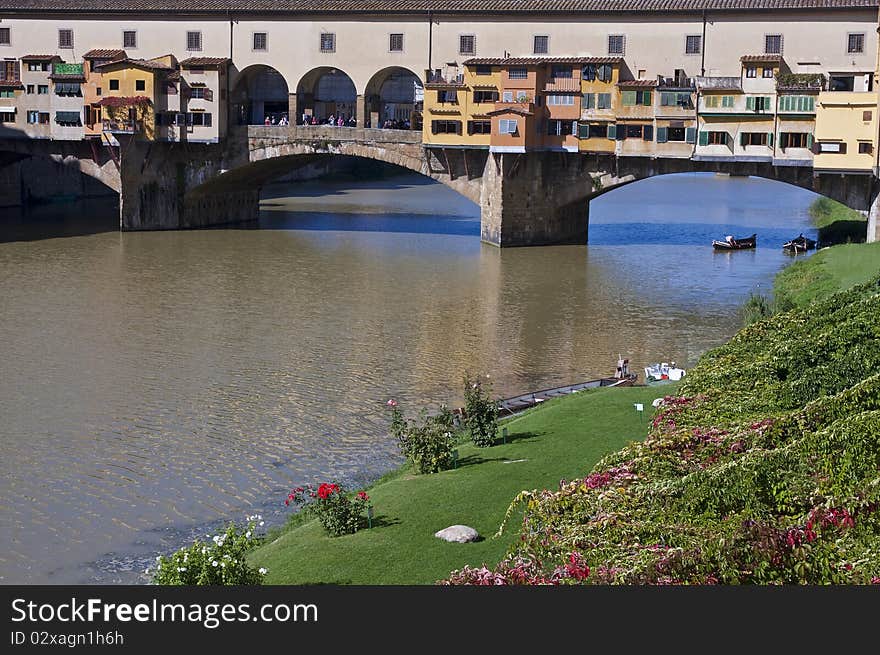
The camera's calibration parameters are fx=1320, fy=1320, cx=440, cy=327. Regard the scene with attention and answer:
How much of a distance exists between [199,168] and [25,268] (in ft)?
44.6

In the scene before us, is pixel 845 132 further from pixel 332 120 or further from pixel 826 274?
pixel 332 120

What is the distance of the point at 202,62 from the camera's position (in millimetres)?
53281

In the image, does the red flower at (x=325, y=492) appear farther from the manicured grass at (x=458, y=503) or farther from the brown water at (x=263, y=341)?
the brown water at (x=263, y=341)

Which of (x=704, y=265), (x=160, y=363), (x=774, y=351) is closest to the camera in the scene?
(x=774, y=351)

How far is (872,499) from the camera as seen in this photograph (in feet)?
40.9

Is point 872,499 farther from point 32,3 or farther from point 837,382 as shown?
point 32,3

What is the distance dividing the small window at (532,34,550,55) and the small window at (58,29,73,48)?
20.1 m

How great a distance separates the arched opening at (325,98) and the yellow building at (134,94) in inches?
217

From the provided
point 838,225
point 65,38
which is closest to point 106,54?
point 65,38

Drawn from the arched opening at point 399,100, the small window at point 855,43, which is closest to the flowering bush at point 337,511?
the small window at point 855,43

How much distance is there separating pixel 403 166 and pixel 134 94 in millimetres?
11342

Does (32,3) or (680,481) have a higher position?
(32,3)

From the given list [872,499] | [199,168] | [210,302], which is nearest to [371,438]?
[872,499]

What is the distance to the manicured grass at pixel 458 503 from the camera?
1548 cm
